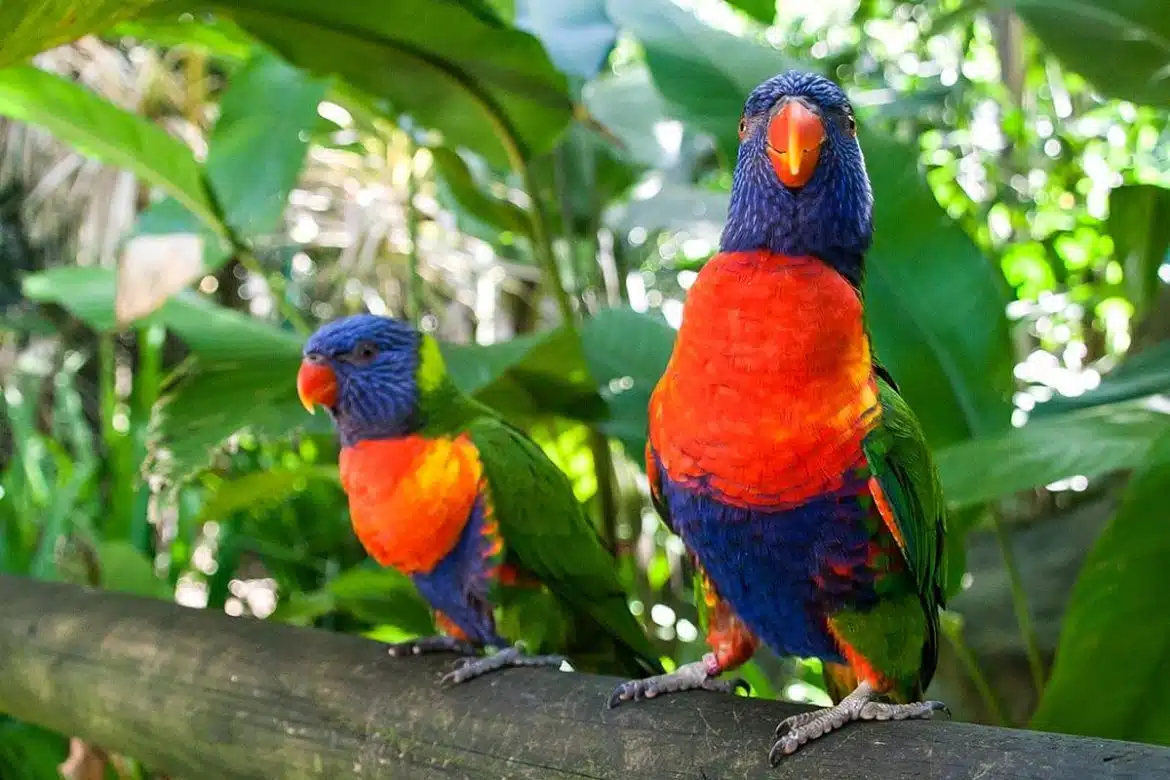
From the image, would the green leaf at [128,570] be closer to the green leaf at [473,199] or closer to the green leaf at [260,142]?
the green leaf at [260,142]

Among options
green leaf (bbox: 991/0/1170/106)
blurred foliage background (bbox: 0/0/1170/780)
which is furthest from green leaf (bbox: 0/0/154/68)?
green leaf (bbox: 991/0/1170/106)

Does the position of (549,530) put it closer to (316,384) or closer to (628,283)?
(316,384)

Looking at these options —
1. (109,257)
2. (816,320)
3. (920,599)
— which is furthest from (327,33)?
(109,257)

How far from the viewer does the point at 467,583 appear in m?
0.86

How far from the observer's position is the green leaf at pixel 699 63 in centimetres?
93

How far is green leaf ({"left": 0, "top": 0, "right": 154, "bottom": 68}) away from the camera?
0.58 m

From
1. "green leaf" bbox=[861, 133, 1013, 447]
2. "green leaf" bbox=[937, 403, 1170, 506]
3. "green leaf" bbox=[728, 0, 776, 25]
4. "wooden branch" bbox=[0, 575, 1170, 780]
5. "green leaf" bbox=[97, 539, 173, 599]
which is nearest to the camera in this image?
"wooden branch" bbox=[0, 575, 1170, 780]

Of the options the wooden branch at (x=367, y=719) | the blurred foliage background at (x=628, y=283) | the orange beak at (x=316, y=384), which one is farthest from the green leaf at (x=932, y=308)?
the orange beak at (x=316, y=384)

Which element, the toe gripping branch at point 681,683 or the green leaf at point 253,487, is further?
the green leaf at point 253,487

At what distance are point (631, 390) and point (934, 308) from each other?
35 centimetres

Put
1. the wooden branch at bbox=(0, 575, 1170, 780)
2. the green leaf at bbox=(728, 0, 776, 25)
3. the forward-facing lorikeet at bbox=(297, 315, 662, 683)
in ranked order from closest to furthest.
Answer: the wooden branch at bbox=(0, 575, 1170, 780), the forward-facing lorikeet at bbox=(297, 315, 662, 683), the green leaf at bbox=(728, 0, 776, 25)

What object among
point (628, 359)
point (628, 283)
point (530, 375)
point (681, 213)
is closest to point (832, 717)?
point (628, 359)

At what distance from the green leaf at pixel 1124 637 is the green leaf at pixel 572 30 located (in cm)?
72

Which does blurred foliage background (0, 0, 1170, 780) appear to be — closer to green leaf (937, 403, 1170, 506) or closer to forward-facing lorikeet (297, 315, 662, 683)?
green leaf (937, 403, 1170, 506)
